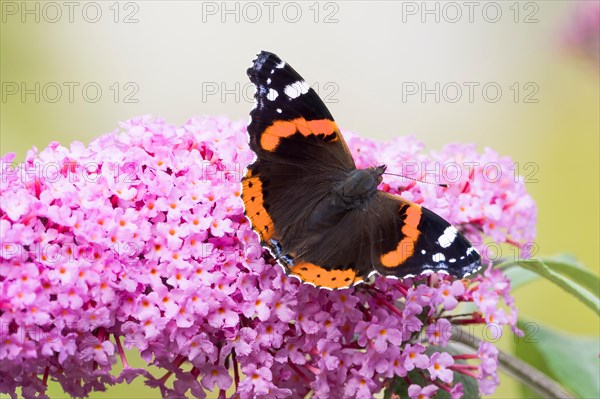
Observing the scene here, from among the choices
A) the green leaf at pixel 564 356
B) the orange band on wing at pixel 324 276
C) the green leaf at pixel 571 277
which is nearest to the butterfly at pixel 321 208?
the orange band on wing at pixel 324 276

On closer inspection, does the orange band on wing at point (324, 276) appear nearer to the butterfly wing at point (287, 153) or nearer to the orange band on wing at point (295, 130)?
the butterfly wing at point (287, 153)

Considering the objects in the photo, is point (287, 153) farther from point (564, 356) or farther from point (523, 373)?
point (564, 356)

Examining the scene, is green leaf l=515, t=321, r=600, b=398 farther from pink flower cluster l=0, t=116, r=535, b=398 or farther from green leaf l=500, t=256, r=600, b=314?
pink flower cluster l=0, t=116, r=535, b=398

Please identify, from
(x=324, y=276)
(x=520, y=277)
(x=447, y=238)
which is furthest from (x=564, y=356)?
(x=324, y=276)

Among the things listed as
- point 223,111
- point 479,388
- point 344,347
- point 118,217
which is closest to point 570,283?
point 479,388

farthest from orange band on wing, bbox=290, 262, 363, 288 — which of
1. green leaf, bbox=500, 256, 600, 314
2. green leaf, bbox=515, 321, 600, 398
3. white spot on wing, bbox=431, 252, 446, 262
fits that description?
green leaf, bbox=515, 321, 600, 398

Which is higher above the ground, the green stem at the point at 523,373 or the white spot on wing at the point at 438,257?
the white spot on wing at the point at 438,257

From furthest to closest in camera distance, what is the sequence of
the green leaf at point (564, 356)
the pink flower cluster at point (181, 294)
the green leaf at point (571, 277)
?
1. the green leaf at point (564, 356)
2. the green leaf at point (571, 277)
3. the pink flower cluster at point (181, 294)
